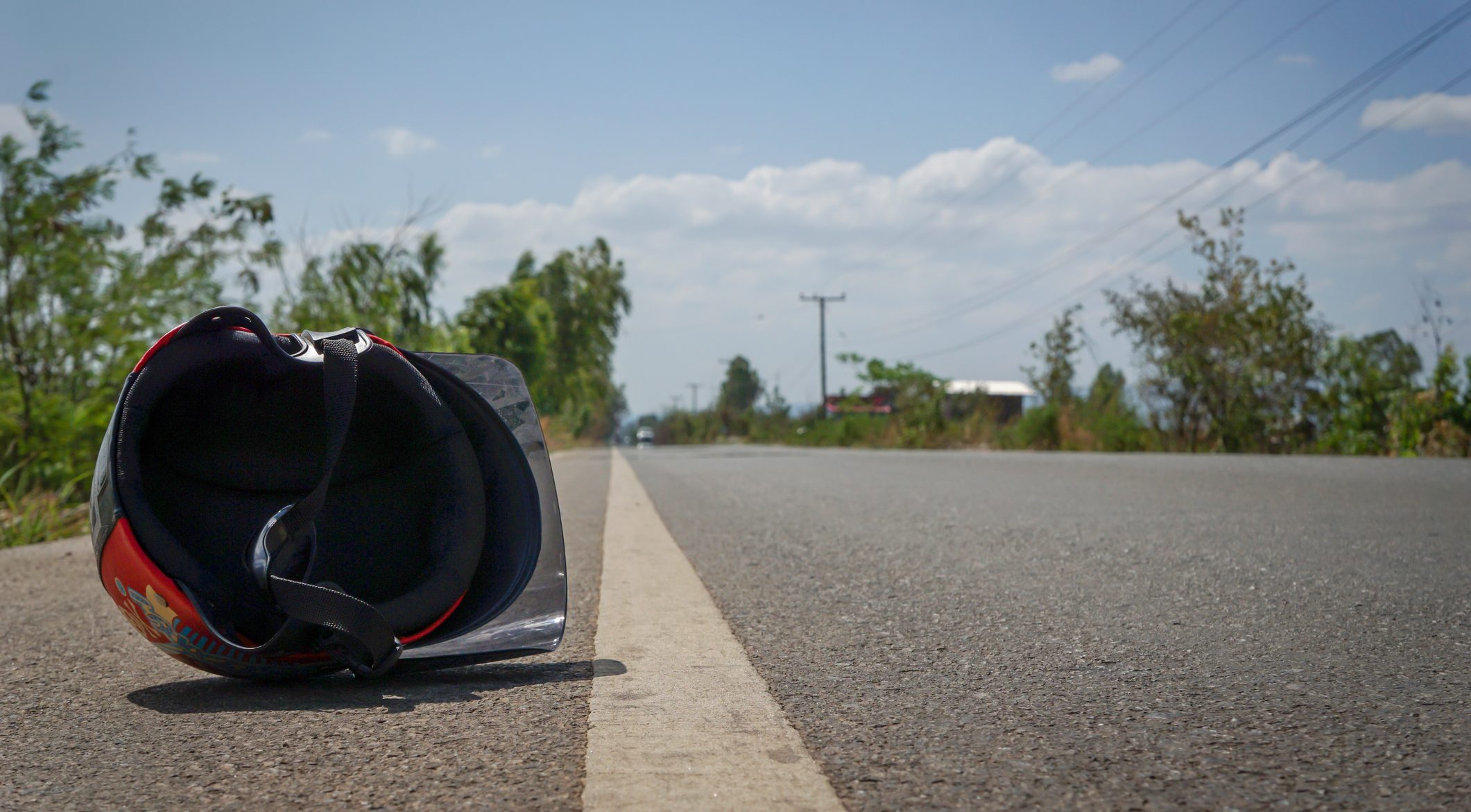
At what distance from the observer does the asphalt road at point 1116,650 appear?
1513mm

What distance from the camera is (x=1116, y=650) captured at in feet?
7.82

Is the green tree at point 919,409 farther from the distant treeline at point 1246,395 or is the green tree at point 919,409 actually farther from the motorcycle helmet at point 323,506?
the motorcycle helmet at point 323,506

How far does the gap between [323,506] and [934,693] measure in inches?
50.4

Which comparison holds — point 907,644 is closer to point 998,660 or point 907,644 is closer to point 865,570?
point 998,660

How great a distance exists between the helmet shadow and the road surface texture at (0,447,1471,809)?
0.03 ft

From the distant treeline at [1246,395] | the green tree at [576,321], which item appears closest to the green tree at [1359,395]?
the distant treeline at [1246,395]

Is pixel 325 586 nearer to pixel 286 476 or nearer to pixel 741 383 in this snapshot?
pixel 286 476

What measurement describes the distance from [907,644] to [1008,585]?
0.99 metres

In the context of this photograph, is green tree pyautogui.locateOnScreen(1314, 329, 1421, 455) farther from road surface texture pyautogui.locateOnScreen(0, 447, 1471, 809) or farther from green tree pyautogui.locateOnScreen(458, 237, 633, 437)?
green tree pyautogui.locateOnScreen(458, 237, 633, 437)

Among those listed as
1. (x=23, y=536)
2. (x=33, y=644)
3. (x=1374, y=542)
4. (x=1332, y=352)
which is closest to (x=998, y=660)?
(x=33, y=644)

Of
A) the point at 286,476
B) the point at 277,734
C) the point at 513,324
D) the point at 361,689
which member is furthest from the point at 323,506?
the point at 513,324

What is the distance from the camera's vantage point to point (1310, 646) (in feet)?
7.86

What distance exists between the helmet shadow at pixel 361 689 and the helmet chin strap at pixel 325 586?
0.08m

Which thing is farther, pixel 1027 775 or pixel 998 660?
pixel 998 660
